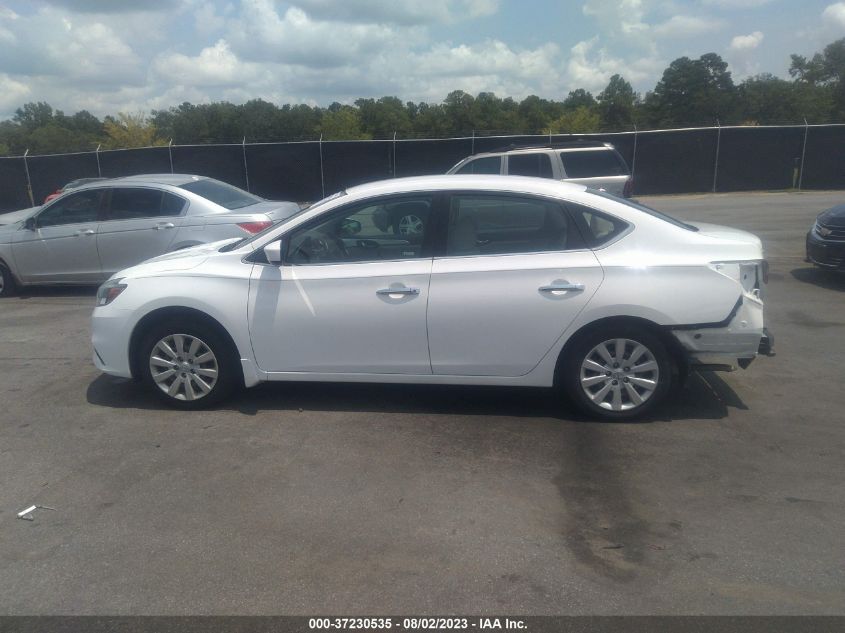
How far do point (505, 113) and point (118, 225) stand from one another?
5266 centimetres

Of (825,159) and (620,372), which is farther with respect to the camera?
(825,159)

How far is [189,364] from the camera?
5809mm

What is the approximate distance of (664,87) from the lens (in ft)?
222

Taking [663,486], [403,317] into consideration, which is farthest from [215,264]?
[663,486]

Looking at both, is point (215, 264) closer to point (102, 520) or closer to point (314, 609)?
point (102, 520)

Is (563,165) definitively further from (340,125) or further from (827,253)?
(340,125)

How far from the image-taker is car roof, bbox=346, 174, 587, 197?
5582 millimetres

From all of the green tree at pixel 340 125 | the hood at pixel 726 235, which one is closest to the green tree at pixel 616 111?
the green tree at pixel 340 125

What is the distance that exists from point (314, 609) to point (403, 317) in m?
2.46

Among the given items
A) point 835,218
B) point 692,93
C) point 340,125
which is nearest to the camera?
point 835,218

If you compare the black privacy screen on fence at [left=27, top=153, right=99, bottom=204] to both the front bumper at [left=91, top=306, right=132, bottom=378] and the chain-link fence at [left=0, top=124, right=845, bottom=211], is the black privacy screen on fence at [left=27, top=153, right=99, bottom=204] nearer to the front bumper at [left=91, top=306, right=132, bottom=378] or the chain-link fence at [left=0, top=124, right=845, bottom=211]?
the chain-link fence at [left=0, top=124, right=845, bottom=211]

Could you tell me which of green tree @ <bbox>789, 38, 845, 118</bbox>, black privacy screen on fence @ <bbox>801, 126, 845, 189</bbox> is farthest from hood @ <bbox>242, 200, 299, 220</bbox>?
green tree @ <bbox>789, 38, 845, 118</bbox>

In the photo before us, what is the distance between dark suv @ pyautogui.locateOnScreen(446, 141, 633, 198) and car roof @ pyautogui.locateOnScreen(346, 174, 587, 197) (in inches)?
347

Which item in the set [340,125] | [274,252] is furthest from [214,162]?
[340,125]
